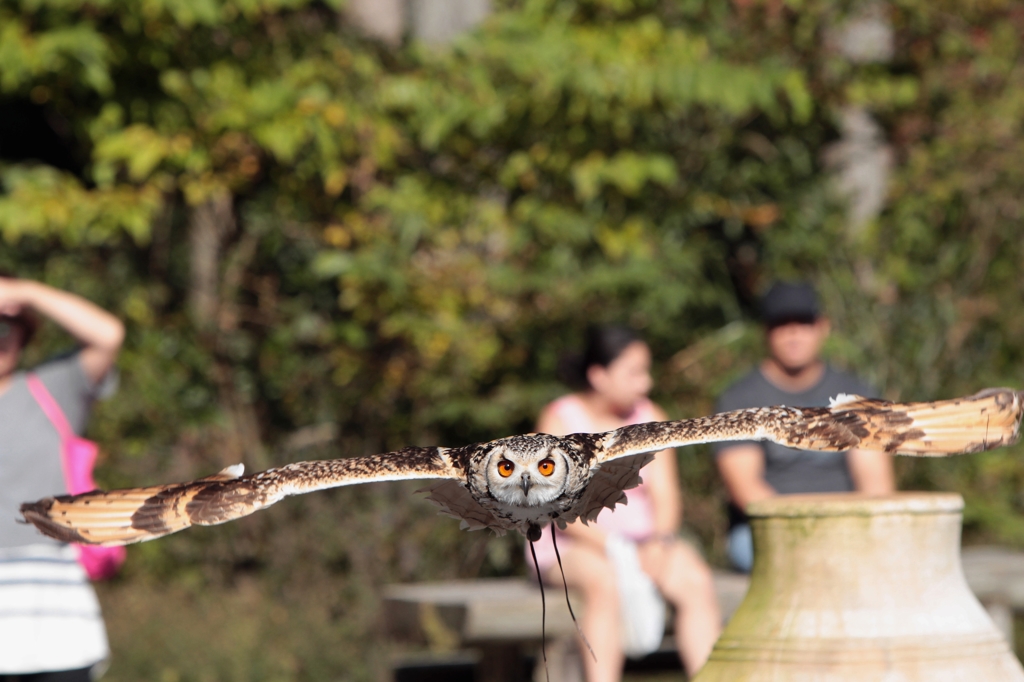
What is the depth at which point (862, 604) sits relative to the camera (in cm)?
279

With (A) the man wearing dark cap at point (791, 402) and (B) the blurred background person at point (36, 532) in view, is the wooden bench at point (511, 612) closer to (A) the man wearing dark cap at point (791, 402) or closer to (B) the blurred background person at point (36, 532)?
(A) the man wearing dark cap at point (791, 402)

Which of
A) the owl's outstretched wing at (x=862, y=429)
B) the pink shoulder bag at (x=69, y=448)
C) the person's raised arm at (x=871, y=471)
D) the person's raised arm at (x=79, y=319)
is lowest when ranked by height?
the person's raised arm at (x=871, y=471)

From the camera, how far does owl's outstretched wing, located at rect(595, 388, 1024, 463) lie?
8.97 ft

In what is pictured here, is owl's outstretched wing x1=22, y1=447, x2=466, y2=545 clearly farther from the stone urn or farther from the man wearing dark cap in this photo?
the man wearing dark cap

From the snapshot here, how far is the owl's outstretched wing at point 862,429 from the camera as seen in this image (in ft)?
8.97

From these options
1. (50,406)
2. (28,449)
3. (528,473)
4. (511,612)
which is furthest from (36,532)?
(511,612)

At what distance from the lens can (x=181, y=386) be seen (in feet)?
25.0

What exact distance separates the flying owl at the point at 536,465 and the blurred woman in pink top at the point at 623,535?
1.37 metres

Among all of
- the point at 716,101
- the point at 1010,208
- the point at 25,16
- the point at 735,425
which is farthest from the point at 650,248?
the point at 735,425

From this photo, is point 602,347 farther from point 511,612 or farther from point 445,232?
point 445,232

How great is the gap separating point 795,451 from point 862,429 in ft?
5.25

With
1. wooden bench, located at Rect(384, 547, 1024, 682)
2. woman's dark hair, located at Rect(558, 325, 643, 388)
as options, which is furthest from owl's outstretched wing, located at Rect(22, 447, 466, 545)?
wooden bench, located at Rect(384, 547, 1024, 682)

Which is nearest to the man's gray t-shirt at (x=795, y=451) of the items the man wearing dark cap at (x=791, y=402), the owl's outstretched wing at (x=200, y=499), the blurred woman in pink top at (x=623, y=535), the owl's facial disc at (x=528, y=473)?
the man wearing dark cap at (x=791, y=402)

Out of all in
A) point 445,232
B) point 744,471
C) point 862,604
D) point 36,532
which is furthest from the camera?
point 445,232
